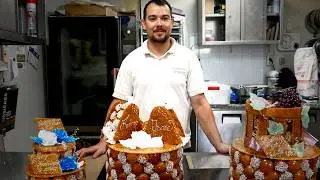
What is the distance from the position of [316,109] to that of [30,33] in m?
3.07

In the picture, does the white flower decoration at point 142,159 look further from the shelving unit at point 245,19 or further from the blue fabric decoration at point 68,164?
Result: the shelving unit at point 245,19

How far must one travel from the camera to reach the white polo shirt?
2.13 metres

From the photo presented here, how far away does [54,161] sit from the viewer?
1.11m

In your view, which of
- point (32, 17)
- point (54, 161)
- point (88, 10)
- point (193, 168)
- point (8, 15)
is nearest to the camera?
point (54, 161)

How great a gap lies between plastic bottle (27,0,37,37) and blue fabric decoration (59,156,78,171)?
99 centimetres

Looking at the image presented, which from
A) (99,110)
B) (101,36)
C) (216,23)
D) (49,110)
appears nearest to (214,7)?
(216,23)

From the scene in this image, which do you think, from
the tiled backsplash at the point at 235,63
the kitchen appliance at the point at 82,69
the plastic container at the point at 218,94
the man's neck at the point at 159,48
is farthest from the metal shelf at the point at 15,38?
the tiled backsplash at the point at 235,63

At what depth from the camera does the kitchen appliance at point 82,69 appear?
3389 millimetres

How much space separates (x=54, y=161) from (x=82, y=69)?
8.06 ft

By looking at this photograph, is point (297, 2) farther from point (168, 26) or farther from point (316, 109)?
point (168, 26)

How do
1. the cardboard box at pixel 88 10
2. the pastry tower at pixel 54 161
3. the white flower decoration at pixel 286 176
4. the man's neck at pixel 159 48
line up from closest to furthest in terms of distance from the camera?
the white flower decoration at pixel 286 176, the pastry tower at pixel 54 161, the man's neck at pixel 159 48, the cardboard box at pixel 88 10

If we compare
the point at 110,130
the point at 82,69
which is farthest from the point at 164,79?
the point at 82,69

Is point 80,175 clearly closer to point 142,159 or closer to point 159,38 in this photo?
point 142,159

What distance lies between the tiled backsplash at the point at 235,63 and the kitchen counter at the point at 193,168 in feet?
9.84
